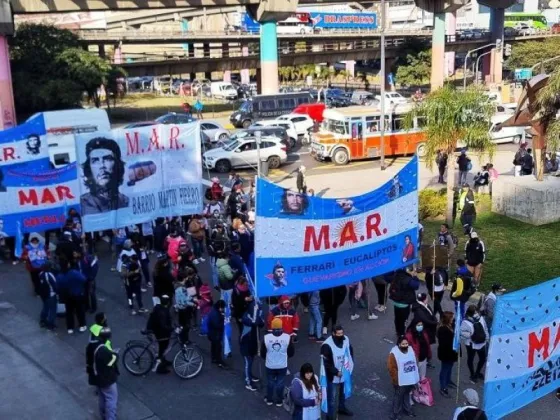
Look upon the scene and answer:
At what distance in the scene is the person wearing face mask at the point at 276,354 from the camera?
9680 mm

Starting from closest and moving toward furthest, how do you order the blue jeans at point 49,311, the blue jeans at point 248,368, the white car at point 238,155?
1. the blue jeans at point 248,368
2. the blue jeans at point 49,311
3. the white car at point 238,155

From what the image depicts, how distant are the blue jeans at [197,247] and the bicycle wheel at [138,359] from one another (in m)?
5.98

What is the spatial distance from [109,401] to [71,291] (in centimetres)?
349

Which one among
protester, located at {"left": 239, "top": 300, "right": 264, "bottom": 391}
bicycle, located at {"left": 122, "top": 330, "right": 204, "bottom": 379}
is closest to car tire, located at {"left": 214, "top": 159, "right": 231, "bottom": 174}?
bicycle, located at {"left": 122, "top": 330, "right": 204, "bottom": 379}

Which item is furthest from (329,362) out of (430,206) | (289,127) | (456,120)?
(289,127)

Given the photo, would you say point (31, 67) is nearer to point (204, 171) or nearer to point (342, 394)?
point (204, 171)

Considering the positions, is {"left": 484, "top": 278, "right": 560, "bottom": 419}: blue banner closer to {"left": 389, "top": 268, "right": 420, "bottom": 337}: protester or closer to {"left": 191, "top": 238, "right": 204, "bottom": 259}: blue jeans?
{"left": 389, "top": 268, "right": 420, "bottom": 337}: protester

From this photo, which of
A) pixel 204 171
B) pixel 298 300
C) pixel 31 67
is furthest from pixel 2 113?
pixel 298 300

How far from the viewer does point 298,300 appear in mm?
13953

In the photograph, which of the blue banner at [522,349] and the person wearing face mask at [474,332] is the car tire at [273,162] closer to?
the person wearing face mask at [474,332]

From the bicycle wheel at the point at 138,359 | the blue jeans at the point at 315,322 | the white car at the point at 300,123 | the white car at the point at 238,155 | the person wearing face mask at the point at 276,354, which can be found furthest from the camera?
the white car at the point at 300,123

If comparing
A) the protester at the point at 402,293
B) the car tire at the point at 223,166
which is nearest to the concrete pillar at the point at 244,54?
the car tire at the point at 223,166

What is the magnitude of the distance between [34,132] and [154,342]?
7.61m

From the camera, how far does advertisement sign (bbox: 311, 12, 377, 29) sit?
264 ft
